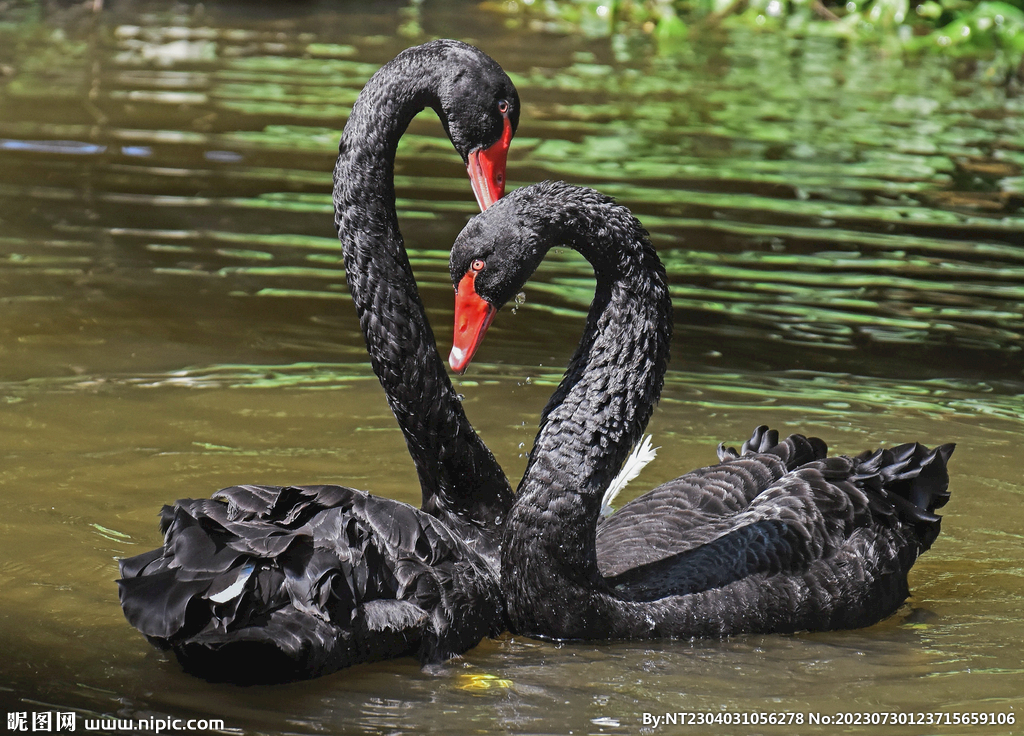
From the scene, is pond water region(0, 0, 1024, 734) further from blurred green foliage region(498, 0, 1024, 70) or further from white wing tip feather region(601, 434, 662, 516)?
blurred green foliage region(498, 0, 1024, 70)

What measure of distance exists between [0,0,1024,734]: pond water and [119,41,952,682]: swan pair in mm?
Result: 136

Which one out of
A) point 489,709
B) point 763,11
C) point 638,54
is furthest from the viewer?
point 763,11

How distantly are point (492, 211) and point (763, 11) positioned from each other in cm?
1805

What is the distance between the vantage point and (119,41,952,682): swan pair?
3.76 m

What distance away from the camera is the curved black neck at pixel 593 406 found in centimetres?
425

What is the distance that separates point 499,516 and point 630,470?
3.14 ft

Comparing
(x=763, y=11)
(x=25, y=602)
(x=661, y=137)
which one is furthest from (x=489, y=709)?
(x=763, y=11)

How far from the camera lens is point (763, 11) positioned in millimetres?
21125

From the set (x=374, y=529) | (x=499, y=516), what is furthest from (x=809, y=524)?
(x=374, y=529)

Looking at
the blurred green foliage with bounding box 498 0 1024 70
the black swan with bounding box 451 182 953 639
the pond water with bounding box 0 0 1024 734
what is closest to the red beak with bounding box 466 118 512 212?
the black swan with bounding box 451 182 953 639

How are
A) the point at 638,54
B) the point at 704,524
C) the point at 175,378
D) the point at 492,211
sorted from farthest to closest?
the point at 638,54
the point at 175,378
the point at 704,524
the point at 492,211

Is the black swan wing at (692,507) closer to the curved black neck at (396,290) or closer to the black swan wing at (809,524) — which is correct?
the black swan wing at (809,524)

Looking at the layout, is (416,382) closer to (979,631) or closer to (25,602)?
(25,602)

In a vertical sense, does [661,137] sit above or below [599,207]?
below
